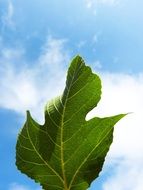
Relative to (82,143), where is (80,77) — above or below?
above

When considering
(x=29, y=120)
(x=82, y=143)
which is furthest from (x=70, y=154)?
(x=29, y=120)

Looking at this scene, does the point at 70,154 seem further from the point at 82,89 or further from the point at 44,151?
the point at 82,89

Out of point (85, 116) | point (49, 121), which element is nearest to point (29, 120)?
point (49, 121)

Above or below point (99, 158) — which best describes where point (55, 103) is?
above

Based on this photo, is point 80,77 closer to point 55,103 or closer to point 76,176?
point 55,103

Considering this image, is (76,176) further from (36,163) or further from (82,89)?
(82,89)

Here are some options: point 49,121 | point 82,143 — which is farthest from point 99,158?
point 49,121
